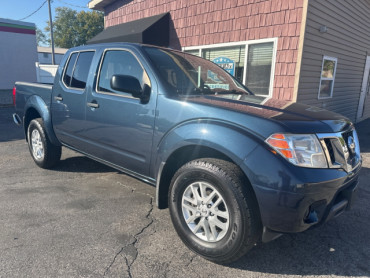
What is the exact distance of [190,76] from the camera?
3.10m

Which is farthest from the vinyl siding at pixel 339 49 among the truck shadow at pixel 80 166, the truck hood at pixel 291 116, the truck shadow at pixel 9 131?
the truck shadow at pixel 9 131

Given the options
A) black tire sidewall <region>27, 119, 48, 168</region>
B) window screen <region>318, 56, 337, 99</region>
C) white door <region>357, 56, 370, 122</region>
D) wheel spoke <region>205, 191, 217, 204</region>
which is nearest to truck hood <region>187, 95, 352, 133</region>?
wheel spoke <region>205, 191, 217, 204</region>

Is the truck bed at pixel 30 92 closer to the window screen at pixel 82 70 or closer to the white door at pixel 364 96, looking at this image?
the window screen at pixel 82 70

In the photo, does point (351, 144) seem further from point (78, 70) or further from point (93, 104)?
point (78, 70)

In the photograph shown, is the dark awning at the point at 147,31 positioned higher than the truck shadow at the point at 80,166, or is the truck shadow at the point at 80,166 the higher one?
the dark awning at the point at 147,31

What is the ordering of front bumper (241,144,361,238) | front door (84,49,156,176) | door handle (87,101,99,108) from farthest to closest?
door handle (87,101,99,108) < front door (84,49,156,176) < front bumper (241,144,361,238)

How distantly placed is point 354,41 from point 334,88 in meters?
2.05

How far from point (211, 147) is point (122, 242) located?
4.03 ft

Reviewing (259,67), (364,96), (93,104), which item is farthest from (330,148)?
(364,96)

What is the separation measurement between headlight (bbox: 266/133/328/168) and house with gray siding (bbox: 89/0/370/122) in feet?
16.4

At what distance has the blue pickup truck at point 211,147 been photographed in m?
1.99

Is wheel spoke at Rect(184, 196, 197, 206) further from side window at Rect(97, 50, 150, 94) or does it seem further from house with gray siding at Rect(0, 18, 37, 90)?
house with gray siding at Rect(0, 18, 37, 90)

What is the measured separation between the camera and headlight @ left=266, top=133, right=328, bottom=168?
77.4 inches

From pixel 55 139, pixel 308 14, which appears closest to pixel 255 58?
pixel 308 14
